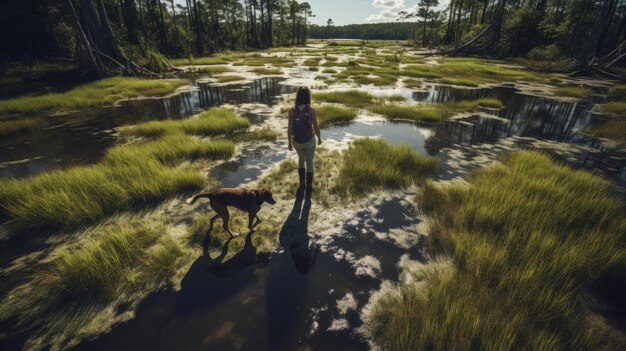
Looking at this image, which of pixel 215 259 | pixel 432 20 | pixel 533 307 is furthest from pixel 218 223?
pixel 432 20

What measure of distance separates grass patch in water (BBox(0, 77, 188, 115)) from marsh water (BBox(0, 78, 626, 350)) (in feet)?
9.13

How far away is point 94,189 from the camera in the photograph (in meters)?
4.66

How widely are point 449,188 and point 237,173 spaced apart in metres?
4.85

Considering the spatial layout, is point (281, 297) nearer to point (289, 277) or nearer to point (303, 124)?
point (289, 277)

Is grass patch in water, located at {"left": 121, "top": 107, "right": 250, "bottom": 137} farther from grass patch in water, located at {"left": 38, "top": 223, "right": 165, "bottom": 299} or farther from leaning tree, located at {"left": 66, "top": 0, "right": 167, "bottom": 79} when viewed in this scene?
leaning tree, located at {"left": 66, "top": 0, "right": 167, "bottom": 79}

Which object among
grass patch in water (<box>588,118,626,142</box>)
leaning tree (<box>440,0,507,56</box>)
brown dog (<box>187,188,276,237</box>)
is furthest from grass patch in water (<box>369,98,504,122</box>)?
leaning tree (<box>440,0,507,56</box>)

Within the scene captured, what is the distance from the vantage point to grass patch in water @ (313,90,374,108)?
12970 millimetres

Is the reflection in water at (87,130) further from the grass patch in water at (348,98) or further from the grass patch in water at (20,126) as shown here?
the grass patch in water at (348,98)

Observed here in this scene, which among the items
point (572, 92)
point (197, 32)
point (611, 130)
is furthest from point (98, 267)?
point (197, 32)

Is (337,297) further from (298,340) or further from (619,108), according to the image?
(619,108)

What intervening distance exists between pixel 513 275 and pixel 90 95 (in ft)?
58.6

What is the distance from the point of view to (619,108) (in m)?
11.7

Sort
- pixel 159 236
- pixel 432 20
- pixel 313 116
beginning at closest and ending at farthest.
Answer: pixel 159 236 → pixel 313 116 → pixel 432 20

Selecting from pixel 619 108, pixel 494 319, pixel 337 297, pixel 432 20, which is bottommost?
pixel 337 297
